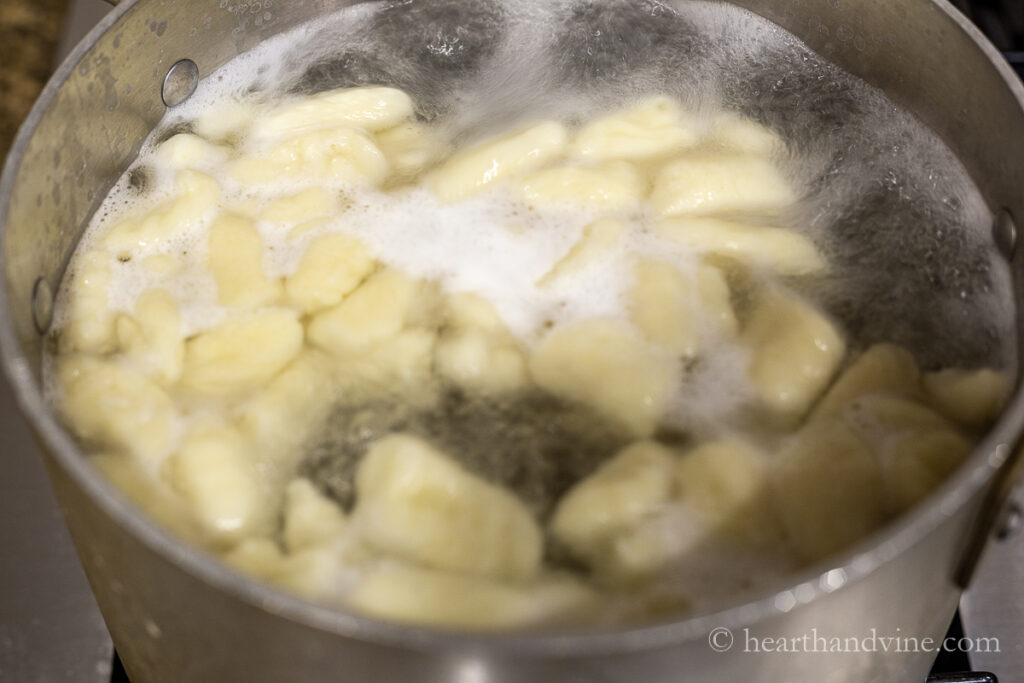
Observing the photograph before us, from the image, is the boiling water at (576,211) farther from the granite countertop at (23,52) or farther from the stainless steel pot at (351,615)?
the granite countertop at (23,52)

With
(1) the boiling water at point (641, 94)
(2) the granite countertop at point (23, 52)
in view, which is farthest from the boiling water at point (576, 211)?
(2) the granite countertop at point (23, 52)

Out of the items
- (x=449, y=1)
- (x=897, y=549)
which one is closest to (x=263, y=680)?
(x=897, y=549)

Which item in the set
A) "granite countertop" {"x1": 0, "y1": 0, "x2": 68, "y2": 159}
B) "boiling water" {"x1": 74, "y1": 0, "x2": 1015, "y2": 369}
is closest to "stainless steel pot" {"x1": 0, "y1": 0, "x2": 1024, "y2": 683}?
"boiling water" {"x1": 74, "y1": 0, "x2": 1015, "y2": 369}

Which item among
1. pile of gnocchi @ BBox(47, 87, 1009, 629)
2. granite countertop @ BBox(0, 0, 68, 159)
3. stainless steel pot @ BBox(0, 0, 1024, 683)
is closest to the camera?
stainless steel pot @ BBox(0, 0, 1024, 683)

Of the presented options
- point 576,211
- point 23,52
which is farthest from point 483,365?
point 23,52

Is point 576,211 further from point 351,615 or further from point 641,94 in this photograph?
point 351,615

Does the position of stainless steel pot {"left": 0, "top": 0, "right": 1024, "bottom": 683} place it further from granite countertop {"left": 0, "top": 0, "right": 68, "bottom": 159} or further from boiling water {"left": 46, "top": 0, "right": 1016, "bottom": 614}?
granite countertop {"left": 0, "top": 0, "right": 68, "bottom": 159}
